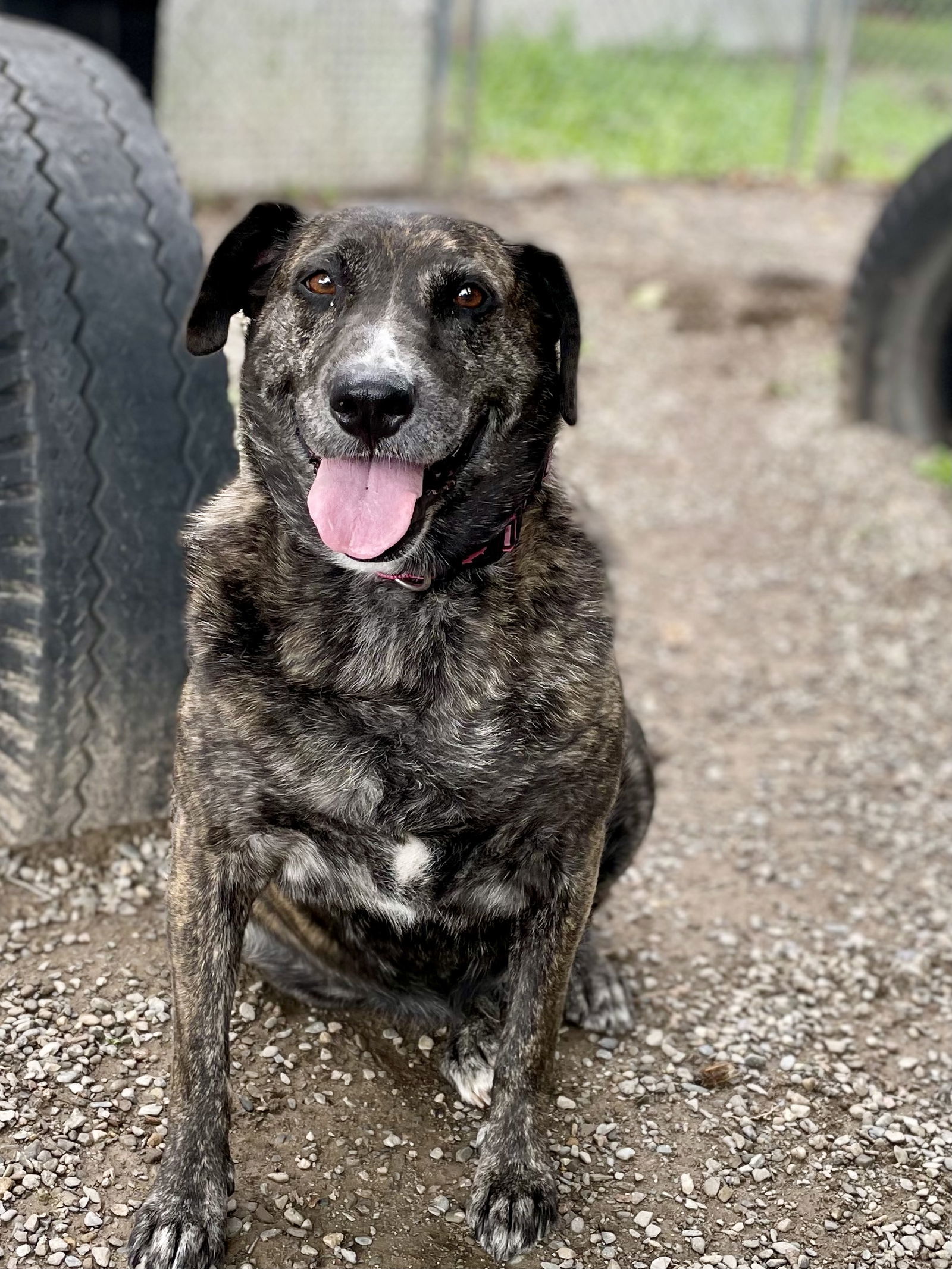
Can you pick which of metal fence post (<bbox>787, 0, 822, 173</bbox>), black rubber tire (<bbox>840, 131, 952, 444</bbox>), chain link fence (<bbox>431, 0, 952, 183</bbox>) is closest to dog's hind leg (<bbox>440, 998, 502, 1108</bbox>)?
black rubber tire (<bbox>840, 131, 952, 444</bbox>)

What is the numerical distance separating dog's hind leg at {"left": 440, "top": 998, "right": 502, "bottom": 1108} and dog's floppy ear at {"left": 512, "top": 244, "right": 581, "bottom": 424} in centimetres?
123

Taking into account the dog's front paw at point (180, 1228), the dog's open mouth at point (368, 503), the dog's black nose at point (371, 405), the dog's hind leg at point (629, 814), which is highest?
the dog's black nose at point (371, 405)

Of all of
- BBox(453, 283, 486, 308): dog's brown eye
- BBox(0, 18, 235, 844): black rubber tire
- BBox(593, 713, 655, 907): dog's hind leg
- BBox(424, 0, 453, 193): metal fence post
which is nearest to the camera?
BBox(453, 283, 486, 308): dog's brown eye

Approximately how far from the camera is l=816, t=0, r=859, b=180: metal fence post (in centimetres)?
1144

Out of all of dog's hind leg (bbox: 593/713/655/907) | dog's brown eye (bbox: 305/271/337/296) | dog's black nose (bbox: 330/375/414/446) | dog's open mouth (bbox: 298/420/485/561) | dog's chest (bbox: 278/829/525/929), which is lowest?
dog's hind leg (bbox: 593/713/655/907)

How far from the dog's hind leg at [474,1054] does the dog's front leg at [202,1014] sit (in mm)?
516

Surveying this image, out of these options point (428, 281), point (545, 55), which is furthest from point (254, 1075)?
point (545, 55)

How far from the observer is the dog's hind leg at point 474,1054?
2.76 meters

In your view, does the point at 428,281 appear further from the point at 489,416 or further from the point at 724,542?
the point at 724,542

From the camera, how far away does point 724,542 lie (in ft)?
19.4

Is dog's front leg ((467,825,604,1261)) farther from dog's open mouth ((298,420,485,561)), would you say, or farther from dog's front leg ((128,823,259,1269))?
dog's open mouth ((298,420,485,561))

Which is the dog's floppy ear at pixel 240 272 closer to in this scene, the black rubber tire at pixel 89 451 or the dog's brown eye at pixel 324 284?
the dog's brown eye at pixel 324 284

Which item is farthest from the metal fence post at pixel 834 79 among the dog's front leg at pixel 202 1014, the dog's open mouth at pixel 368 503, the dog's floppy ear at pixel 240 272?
the dog's front leg at pixel 202 1014

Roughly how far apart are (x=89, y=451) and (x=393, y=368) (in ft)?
2.96
